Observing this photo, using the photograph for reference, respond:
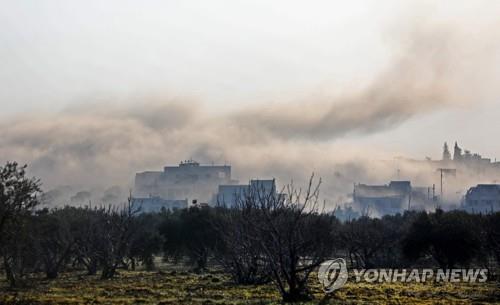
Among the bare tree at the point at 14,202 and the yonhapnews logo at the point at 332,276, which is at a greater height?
the bare tree at the point at 14,202

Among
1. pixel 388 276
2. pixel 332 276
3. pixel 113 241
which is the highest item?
pixel 113 241

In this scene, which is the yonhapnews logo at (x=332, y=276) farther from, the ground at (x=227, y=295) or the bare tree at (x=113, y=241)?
the bare tree at (x=113, y=241)

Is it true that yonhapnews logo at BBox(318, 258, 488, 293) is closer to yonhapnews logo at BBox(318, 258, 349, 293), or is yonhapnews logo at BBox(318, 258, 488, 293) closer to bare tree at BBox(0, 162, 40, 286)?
yonhapnews logo at BBox(318, 258, 349, 293)

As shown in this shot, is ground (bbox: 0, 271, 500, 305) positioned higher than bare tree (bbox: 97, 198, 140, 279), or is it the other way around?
bare tree (bbox: 97, 198, 140, 279)

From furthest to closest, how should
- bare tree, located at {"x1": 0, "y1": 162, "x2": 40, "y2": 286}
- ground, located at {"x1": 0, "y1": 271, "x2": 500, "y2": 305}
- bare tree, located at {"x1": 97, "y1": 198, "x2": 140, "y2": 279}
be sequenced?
bare tree, located at {"x1": 97, "y1": 198, "x2": 140, "y2": 279}
bare tree, located at {"x1": 0, "y1": 162, "x2": 40, "y2": 286}
ground, located at {"x1": 0, "y1": 271, "x2": 500, "y2": 305}

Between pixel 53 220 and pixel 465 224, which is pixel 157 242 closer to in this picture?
pixel 53 220

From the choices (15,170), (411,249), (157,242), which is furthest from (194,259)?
(15,170)

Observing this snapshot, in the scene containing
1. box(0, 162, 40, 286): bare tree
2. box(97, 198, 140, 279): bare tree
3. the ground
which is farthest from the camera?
box(97, 198, 140, 279): bare tree

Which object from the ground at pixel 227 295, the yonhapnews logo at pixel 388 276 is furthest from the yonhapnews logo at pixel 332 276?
the ground at pixel 227 295

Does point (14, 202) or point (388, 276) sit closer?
point (14, 202)

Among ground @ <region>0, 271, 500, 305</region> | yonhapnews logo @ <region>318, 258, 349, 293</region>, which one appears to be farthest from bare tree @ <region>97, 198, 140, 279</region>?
yonhapnews logo @ <region>318, 258, 349, 293</region>

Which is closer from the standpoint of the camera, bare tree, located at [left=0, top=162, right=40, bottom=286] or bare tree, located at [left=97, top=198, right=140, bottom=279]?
bare tree, located at [left=0, top=162, right=40, bottom=286]

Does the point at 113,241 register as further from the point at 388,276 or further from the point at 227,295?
the point at 227,295

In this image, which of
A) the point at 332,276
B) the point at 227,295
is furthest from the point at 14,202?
the point at 332,276
